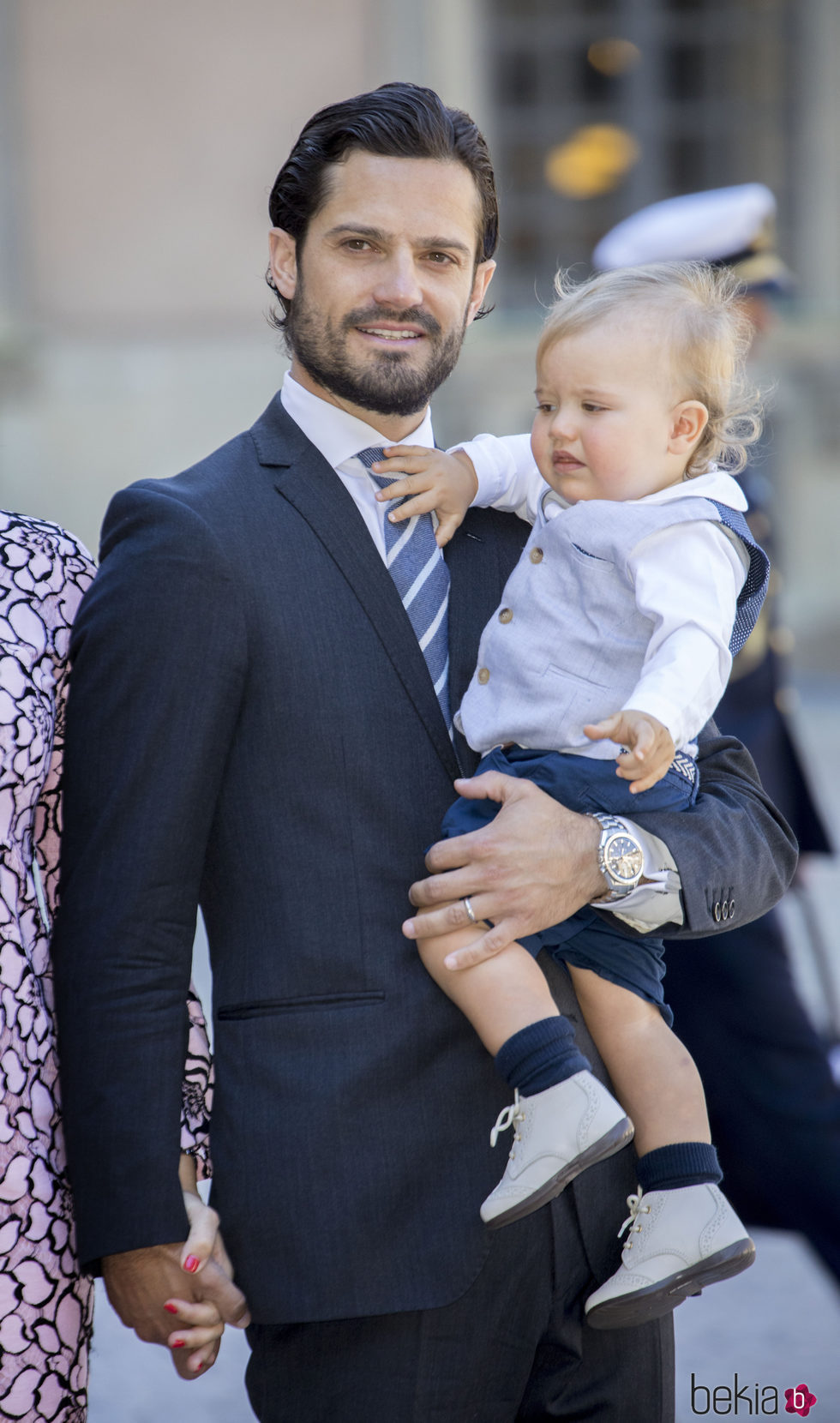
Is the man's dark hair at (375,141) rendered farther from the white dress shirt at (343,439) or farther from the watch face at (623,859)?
the watch face at (623,859)

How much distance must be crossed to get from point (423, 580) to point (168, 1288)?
956 mm

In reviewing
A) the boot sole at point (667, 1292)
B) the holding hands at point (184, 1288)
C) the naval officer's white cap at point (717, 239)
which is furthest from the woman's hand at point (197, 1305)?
the naval officer's white cap at point (717, 239)

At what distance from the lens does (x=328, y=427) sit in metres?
2.06

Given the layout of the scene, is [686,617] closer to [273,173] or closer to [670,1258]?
[670,1258]

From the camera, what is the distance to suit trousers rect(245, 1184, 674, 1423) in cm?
180

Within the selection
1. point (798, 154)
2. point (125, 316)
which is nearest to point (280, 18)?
point (125, 316)

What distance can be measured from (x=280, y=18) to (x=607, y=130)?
243 cm

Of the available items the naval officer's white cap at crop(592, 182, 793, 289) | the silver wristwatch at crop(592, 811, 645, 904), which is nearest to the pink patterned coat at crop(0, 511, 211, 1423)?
the silver wristwatch at crop(592, 811, 645, 904)

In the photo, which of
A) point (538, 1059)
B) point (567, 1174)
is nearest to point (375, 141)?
point (538, 1059)

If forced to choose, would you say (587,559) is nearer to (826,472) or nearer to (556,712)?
(556,712)

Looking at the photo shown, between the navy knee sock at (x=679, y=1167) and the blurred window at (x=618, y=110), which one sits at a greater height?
the blurred window at (x=618, y=110)

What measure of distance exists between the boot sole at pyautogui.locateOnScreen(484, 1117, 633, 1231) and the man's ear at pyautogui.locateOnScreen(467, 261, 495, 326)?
1.16 metres

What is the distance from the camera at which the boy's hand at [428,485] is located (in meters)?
2.05

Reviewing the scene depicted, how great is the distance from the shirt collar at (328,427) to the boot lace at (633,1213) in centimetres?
103
